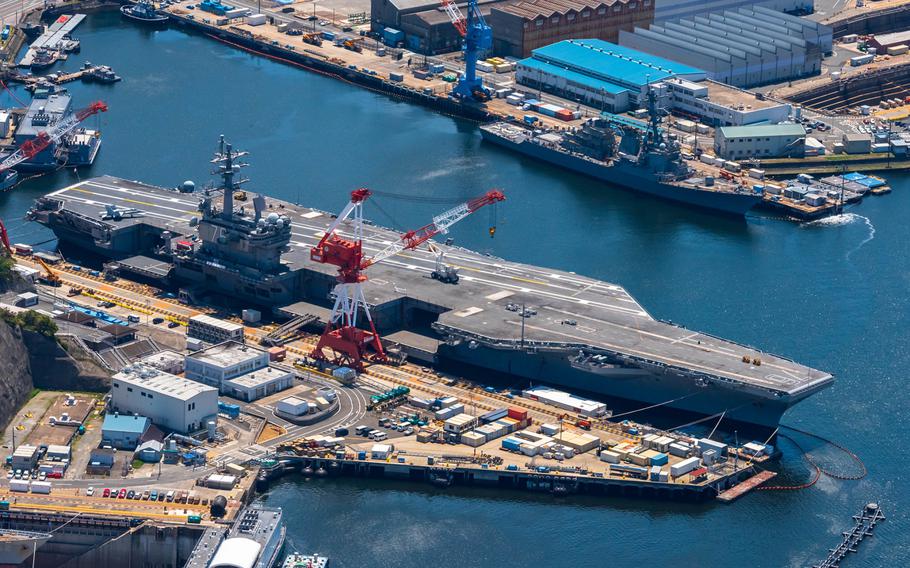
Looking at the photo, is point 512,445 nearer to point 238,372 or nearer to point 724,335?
point 238,372

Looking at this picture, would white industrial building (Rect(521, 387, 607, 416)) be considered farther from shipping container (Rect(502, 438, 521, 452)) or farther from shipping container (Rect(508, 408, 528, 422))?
shipping container (Rect(502, 438, 521, 452))

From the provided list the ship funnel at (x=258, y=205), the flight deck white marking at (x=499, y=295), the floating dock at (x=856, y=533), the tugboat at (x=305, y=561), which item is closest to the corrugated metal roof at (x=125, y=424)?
the tugboat at (x=305, y=561)

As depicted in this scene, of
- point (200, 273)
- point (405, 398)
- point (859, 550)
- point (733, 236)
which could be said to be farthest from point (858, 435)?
point (200, 273)

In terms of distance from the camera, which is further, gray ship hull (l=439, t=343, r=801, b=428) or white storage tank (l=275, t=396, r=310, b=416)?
gray ship hull (l=439, t=343, r=801, b=428)

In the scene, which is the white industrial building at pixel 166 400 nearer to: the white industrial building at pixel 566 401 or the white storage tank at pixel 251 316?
the white storage tank at pixel 251 316

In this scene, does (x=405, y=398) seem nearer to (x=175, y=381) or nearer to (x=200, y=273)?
(x=175, y=381)

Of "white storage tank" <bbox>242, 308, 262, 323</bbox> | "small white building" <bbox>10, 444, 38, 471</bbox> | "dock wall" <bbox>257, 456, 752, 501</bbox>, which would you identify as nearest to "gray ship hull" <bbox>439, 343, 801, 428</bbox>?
"dock wall" <bbox>257, 456, 752, 501</bbox>

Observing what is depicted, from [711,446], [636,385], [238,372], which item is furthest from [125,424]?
[711,446]

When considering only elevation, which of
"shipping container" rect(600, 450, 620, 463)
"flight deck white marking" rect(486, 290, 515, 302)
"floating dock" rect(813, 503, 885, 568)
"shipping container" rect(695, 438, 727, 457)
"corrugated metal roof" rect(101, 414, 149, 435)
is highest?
"flight deck white marking" rect(486, 290, 515, 302)
